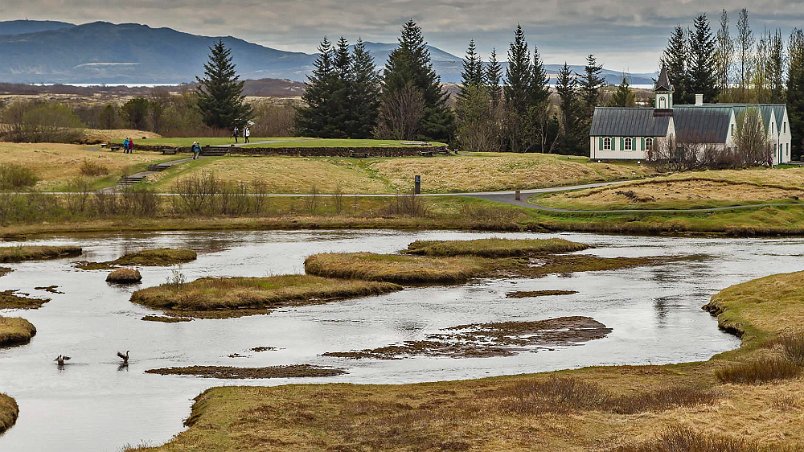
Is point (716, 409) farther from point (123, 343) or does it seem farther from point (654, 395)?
point (123, 343)

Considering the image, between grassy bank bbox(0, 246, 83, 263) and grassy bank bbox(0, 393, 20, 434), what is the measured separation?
3550cm

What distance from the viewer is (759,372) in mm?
32219

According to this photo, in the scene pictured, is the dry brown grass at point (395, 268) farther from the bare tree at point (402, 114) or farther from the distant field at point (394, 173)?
the bare tree at point (402, 114)

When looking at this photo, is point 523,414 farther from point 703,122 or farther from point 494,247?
point 703,122

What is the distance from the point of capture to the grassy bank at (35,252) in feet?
216

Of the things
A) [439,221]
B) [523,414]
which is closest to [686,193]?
[439,221]

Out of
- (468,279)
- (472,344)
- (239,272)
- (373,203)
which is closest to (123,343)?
(472,344)

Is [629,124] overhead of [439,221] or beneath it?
overhead

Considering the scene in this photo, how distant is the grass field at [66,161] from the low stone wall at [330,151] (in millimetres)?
6147

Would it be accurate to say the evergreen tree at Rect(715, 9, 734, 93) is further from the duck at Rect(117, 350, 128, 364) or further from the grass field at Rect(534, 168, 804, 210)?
the duck at Rect(117, 350, 128, 364)

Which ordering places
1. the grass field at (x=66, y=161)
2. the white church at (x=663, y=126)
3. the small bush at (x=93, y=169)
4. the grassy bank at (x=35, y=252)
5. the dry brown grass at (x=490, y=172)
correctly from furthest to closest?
the white church at (x=663, y=126)
the dry brown grass at (x=490, y=172)
the small bush at (x=93, y=169)
the grass field at (x=66, y=161)
the grassy bank at (x=35, y=252)

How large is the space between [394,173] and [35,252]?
44705mm

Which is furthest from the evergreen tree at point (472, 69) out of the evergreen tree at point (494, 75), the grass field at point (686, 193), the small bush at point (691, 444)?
the small bush at point (691, 444)

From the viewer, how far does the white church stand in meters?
129
